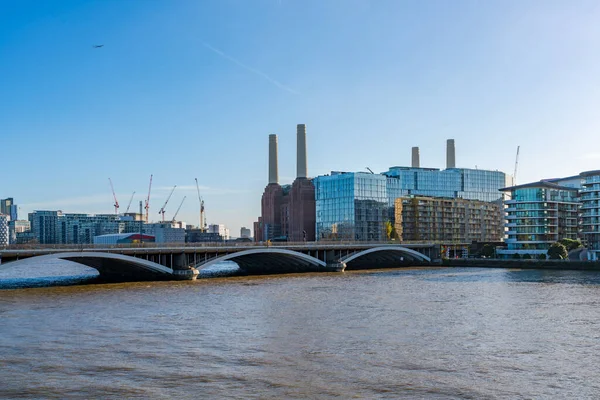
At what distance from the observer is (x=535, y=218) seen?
410 ft

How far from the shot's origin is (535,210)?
12531 centimetres

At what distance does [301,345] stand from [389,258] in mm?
95363

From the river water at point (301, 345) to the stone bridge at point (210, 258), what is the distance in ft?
29.0

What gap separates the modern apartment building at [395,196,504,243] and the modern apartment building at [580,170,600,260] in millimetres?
A: 56880

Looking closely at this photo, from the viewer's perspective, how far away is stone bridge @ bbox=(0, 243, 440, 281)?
244ft

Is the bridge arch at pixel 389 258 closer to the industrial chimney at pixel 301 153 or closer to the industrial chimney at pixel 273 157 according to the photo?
the industrial chimney at pixel 301 153

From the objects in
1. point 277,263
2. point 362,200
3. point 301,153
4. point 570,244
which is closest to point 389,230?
point 362,200

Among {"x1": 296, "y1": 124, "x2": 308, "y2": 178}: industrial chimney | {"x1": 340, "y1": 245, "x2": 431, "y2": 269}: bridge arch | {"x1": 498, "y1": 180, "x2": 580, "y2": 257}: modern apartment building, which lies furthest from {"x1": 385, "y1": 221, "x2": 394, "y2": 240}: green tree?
{"x1": 498, "y1": 180, "x2": 580, "y2": 257}: modern apartment building

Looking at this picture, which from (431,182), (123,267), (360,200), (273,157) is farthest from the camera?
(431,182)

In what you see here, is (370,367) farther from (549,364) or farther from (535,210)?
(535,210)

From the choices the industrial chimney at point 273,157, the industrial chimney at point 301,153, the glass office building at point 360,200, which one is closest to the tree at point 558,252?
the glass office building at point 360,200

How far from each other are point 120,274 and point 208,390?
226ft

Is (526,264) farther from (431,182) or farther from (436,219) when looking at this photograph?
(431,182)

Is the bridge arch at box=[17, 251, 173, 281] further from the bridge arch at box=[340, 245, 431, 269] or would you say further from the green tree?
the green tree
